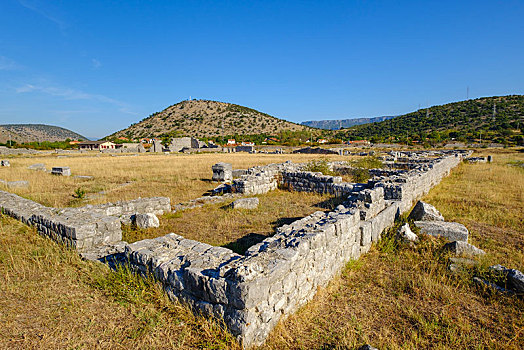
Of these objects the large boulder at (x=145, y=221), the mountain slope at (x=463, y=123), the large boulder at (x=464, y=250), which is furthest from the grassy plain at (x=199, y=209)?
the mountain slope at (x=463, y=123)

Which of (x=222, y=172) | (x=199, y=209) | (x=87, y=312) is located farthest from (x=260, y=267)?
(x=222, y=172)

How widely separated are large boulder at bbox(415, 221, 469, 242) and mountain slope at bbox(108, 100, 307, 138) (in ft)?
327

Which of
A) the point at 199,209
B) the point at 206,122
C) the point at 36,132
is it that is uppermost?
the point at 206,122

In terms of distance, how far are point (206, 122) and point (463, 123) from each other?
88.1 meters

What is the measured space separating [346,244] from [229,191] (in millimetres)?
8855

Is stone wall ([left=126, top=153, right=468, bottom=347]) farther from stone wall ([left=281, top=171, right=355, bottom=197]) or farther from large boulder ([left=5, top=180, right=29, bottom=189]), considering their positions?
large boulder ([left=5, top=180, right=29, bottom=189])

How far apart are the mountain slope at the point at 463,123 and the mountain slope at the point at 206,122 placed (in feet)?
133

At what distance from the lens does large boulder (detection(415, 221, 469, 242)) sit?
608cm

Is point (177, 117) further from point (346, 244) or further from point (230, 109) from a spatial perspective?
point (346, 244)

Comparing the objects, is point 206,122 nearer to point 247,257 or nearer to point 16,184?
point 16,184

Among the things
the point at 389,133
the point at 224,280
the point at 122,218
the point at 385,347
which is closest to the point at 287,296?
the point at 224,280

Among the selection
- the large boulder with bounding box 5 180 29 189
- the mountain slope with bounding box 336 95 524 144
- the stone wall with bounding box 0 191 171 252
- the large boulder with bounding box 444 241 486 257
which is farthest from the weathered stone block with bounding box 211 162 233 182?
the mountain slope with bounding box 336 95 524 144

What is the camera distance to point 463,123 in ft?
231

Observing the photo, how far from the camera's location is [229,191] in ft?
45.0
